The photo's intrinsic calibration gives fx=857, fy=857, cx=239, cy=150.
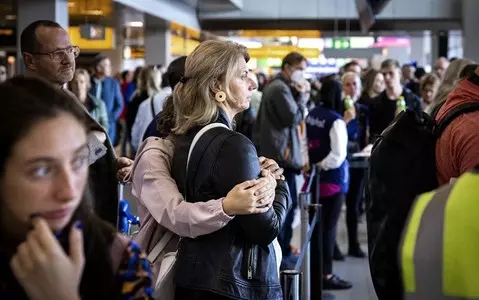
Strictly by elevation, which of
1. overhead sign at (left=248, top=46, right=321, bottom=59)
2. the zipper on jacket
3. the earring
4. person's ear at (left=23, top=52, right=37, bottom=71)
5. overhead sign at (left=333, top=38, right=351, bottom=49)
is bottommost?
the zipper on jacket

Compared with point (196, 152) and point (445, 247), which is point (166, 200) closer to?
point (196, 152)

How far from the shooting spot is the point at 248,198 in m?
3.02

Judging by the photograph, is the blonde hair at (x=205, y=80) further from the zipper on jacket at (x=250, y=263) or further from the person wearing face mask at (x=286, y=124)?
the person wearing face mask at (x=286, y=124)

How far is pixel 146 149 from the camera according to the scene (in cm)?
348

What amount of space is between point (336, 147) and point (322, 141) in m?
0.19

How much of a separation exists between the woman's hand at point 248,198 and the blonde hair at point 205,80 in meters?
0.40

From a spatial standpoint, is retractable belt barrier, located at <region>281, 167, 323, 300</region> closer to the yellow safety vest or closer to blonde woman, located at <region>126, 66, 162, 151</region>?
the yellow safety vest

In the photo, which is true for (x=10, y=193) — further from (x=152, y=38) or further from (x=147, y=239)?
(x=152, y=38)

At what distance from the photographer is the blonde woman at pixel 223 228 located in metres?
3.14

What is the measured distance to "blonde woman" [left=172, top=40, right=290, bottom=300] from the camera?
3.14 metres

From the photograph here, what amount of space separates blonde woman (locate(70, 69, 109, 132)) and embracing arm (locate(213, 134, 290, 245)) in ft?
17.0

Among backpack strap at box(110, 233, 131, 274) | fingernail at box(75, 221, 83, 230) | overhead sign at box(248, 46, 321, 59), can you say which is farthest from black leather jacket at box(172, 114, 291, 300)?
overhead sign at box(248, 46, 321, 59)

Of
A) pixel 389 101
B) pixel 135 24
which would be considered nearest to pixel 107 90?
pixel 389 101

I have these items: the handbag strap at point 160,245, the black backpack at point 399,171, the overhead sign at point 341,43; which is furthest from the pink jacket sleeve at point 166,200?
the overhead sign at point 341,43
